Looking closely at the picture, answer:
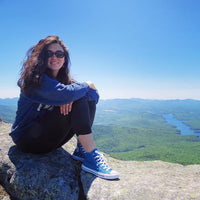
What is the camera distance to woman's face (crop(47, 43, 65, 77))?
283cm

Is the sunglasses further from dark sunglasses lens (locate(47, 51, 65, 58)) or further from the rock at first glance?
the rock

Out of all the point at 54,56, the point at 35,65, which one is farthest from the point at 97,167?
the point at 54,56

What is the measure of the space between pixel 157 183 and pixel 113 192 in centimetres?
82

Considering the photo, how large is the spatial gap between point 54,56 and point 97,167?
2268mm

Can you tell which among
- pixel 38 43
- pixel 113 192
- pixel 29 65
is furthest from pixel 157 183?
pixel 38 43

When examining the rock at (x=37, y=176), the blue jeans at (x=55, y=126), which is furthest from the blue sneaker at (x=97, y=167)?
the blue jeans at (x=55, y=126)

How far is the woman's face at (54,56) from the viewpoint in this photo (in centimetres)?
283

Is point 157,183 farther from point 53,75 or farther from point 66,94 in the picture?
point 53,75

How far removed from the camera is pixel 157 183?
256 cm

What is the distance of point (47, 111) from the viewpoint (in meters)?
2.53

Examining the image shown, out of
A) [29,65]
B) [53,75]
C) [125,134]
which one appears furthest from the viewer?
[125,134]

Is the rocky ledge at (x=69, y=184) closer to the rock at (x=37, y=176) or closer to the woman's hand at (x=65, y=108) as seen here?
the rock at (x=37, y=176)

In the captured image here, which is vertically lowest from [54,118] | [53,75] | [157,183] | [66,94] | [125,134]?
[125,134]

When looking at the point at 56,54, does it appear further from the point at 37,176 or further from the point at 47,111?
the point at 37,176
